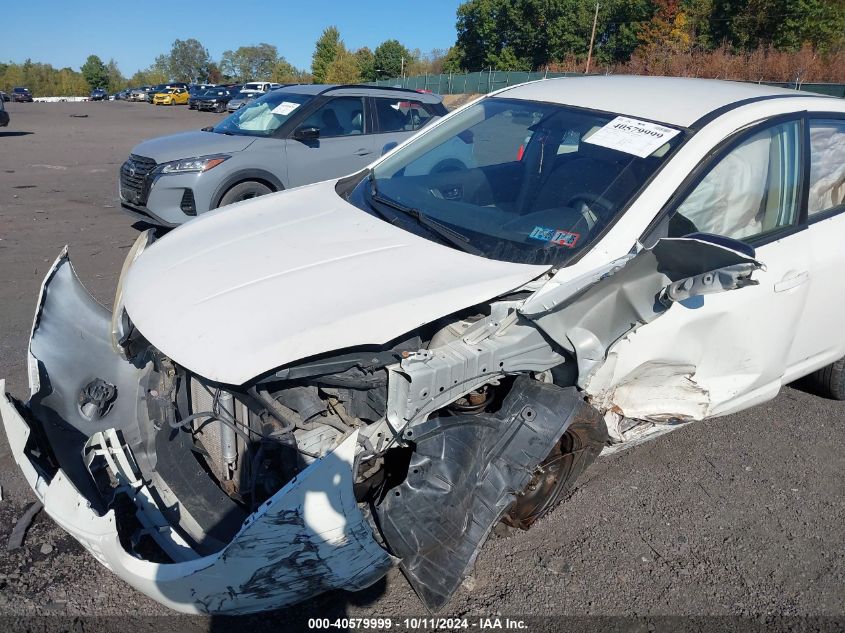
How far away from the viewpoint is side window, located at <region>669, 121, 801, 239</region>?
2.78m

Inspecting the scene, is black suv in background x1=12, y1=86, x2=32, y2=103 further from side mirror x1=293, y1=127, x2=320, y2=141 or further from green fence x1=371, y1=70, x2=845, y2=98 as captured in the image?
side mirror x1=293, y1=127, x2=320, y2=141

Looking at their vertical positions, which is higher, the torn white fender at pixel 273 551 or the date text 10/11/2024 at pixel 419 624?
the torn white fender at pixel 273 551

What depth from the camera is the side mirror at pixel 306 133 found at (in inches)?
295

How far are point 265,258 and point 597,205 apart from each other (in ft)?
4.65

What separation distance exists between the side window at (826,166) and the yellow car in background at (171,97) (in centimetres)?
5018

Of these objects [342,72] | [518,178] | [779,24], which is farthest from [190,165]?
[342,72]

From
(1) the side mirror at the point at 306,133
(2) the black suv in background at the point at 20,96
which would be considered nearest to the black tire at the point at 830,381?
(1) the side mirror at the point at 306,133

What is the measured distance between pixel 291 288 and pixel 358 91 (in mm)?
6565

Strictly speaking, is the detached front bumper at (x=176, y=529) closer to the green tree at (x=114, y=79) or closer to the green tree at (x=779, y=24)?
the green tree at (x=779, y=24)

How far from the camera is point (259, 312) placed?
217 cm

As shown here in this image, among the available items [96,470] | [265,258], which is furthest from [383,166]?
[96,470]

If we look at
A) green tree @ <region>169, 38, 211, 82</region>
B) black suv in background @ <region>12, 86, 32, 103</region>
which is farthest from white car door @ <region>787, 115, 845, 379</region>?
green tree @ <region>169, 38, 211, 82</region>

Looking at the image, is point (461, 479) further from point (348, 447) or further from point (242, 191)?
point (242, 191)

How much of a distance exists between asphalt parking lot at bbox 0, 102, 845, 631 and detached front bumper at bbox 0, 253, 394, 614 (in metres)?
0.40
